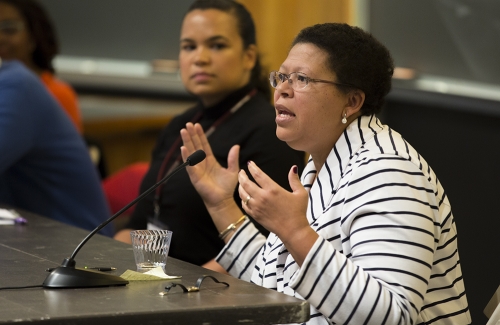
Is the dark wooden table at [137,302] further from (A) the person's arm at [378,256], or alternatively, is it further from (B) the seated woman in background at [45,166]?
(B) the seated woman in background at [45,166]

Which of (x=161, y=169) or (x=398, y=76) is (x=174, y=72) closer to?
(x=398, y=76)

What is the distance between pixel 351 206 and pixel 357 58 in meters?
0.36

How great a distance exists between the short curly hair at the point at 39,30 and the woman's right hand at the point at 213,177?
2126mm

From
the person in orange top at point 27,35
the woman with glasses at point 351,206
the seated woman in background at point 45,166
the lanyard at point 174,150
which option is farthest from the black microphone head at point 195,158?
the person in orange top at point 27,35

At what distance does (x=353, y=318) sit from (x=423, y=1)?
2.01 metres

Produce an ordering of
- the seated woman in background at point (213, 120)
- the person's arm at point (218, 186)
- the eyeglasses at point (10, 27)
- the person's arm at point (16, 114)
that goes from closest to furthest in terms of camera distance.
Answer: the person's arm at point (218, 186) → the seated woman in background at point (213, 120) → the person's arm at point (16, 114) → the eyeglasses at point (10, 27)

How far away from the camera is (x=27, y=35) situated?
4105 mm

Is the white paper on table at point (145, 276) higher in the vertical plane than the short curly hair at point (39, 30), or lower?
lower

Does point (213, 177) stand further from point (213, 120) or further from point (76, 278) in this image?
point (76, 278)

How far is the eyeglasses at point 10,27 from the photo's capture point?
402 cm

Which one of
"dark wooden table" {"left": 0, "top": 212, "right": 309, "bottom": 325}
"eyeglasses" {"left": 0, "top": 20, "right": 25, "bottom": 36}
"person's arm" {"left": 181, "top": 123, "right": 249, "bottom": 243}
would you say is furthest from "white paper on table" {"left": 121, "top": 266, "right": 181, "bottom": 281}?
"eyeglasses" {"left": 0, "top": 20, "right": 25, "bottom": 36}

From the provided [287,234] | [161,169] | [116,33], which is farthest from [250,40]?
[116,33]

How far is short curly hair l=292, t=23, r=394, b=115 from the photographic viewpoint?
176 centimetres

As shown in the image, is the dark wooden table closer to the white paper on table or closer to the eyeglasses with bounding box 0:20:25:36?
the white paper on table
